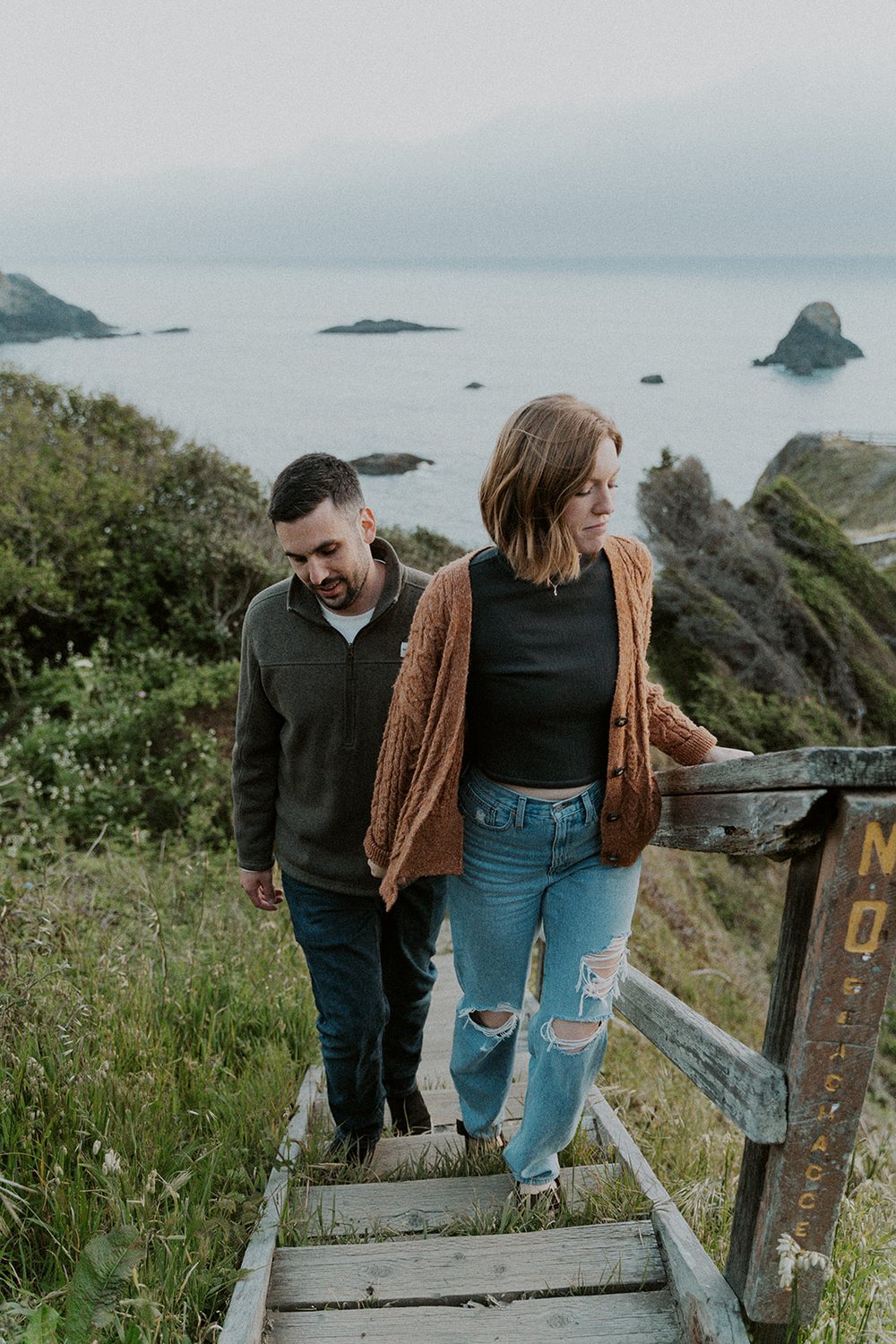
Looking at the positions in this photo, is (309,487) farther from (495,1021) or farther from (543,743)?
(495,1021)

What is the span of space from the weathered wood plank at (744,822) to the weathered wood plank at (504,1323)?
1.05m

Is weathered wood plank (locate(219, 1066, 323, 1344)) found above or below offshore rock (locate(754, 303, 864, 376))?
below

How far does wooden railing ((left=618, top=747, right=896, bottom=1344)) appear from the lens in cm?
186

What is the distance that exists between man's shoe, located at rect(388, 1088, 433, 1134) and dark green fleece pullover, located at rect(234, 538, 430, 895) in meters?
0.97

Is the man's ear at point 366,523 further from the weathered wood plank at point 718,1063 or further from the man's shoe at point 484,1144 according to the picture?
the man's shoe at point 484,1144

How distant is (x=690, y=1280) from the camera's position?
2.29 m

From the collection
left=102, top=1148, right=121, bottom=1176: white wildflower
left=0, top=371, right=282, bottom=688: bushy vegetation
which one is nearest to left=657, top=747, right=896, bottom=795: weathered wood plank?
left=102, top=1148, right=121, bottom=1176: white wildflower

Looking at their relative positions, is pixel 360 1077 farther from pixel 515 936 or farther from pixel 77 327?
pixel 77 327

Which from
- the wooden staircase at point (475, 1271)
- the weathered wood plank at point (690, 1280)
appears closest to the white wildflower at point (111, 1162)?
the wooden staircase at point (475, 1271)

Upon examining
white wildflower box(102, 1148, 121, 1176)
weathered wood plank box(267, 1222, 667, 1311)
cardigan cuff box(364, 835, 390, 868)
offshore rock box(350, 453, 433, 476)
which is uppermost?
cardigan cuff box(364, 835, 390, 868)

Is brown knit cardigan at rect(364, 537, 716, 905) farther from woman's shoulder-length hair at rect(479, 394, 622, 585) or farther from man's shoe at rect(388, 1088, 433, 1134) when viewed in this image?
man's shoe at rect(388, 1088, 433, 1134)

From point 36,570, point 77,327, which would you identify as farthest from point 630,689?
point 77,327

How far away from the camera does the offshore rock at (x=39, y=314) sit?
61.6 ft

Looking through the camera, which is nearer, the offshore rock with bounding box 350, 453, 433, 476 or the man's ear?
the man's ear
